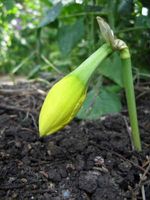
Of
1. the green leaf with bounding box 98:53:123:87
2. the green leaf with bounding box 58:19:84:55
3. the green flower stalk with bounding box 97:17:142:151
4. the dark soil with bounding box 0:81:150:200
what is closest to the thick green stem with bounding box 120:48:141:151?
the green flower stalk with bounding box 97:17:142:151

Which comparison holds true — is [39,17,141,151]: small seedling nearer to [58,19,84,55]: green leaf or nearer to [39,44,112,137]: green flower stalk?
[39,44,112,137]: green flower stalk

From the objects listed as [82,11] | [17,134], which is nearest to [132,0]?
[82,11]

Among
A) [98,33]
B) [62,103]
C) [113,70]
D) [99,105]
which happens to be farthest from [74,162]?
[98,33]

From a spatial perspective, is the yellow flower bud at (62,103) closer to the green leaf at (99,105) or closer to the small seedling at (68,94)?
the small seedling at (68,94)

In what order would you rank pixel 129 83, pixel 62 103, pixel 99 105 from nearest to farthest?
Answer: pixel 62 103 < pixel 129 83 < pixel 99 105

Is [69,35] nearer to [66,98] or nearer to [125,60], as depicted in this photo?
[125,60]
